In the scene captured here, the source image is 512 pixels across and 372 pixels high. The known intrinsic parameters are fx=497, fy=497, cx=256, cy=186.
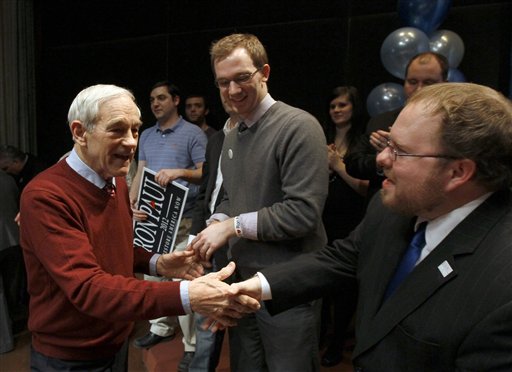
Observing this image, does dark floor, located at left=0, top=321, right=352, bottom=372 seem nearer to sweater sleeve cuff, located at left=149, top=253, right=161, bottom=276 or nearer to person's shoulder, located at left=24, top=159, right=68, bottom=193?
sweater sleeve cuff, located at left=149, top=253, right=161, bottom=276

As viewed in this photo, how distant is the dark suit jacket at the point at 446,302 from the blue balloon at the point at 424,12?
267 cm

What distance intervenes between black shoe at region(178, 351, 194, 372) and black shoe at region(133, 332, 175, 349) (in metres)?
0.42

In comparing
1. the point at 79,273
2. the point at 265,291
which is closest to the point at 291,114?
the point at 265,291

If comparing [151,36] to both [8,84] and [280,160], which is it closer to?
[8,84]

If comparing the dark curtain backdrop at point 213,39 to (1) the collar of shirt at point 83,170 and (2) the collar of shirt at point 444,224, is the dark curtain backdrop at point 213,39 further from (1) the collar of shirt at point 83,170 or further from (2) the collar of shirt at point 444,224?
(1) the collar of shirt at point 83,170

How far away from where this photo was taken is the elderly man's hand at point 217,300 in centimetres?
140

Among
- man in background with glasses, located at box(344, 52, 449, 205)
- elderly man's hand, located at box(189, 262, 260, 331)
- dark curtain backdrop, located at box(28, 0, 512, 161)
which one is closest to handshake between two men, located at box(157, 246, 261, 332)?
elderly man's hand, located at box(189, 262, 260, 331)

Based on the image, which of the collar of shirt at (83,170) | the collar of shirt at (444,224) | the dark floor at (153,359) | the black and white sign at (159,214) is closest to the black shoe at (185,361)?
the dark floor at (153,359)

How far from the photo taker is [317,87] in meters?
4.84

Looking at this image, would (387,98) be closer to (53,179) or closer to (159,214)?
(159,214)

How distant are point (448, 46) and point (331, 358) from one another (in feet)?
7.50

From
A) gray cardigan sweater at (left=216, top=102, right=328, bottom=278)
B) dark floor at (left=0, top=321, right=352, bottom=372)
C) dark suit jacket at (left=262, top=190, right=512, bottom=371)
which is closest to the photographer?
dark suit jacket at (left=262, top=190, right=512, bottom=371)

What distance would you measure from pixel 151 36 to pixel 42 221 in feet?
16.9

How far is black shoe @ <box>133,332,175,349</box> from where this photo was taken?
11.1 feet
